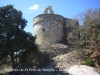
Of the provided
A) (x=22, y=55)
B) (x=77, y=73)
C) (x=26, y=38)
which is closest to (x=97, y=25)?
(x=77, y=73)

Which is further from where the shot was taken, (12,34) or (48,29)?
(48,29)

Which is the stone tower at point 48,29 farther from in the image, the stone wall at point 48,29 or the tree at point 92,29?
the tree at point 92,29

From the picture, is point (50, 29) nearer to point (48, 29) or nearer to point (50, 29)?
point (50, 29)

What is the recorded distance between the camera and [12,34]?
14.9 metres

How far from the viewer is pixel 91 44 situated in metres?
16.0

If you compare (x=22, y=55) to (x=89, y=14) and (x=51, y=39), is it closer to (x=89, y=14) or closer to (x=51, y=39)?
(x=51, y=39)

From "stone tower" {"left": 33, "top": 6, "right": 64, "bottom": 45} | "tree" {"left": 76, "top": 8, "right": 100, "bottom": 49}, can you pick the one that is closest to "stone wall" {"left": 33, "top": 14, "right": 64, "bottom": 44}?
"stone tower" {"left": 33, "top": 6, "right": 64, "bottom": 45}

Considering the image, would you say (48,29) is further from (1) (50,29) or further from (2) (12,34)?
(2) (12,34)

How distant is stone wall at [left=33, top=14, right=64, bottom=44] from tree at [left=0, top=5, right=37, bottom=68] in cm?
574

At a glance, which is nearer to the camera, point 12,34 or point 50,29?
point 12,34

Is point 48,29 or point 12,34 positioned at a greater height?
point 48,29

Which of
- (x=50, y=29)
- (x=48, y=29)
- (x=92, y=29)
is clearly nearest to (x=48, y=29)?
(x=48, y=29)

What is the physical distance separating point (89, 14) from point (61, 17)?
5697 mm

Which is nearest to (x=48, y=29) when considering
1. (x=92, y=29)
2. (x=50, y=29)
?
(x=50, y=29)
